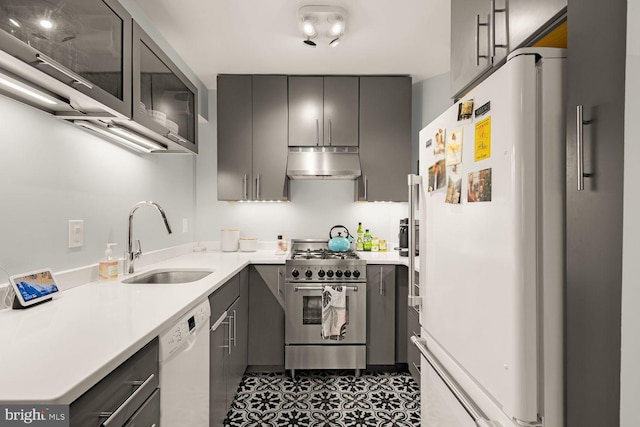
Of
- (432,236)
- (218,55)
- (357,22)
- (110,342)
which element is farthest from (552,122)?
(218,55)

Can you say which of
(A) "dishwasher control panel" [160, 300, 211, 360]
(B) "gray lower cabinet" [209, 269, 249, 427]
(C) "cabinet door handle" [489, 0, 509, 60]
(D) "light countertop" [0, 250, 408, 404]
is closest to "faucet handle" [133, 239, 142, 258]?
(D) "light countertop" [0, 250, 408, 404]

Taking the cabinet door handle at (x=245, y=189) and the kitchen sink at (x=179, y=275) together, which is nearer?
the kitchen sink at (x=179, y=275)

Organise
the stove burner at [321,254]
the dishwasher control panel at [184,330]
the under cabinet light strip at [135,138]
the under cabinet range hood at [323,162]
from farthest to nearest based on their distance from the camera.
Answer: the under cabinet range hood at [323,162] < the stove burner at [321,254] < the under cabinet light strip at [135,138] < the dishwasher control panel at [184,330]

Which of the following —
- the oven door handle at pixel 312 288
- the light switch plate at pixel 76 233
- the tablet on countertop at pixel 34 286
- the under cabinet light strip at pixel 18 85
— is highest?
the under cabinet light strip at pixel 18 85

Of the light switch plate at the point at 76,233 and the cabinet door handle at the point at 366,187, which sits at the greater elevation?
the cabinet door handle at the point at 366,187

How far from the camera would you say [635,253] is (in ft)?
2.11

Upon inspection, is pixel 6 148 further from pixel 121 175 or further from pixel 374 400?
pixel 374 400

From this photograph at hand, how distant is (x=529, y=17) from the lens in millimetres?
1010

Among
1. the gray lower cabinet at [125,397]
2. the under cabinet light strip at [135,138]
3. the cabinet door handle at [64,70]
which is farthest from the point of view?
the under cabinet light strip at [135,138]

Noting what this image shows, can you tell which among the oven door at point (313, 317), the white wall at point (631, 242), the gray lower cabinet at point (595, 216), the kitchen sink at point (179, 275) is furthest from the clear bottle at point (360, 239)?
the white wall at point (631, 242)

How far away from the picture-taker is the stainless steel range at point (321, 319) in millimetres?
2730

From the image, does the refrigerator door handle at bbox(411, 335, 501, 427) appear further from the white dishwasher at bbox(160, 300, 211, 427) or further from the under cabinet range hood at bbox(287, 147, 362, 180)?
the under cabinet range hood at bbox(287, 147, 362, 180)

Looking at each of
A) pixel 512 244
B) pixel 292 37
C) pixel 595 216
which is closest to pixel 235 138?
pixel 292 37

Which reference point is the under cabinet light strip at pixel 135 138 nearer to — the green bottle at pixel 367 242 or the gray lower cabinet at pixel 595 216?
the gray lower cabinet at pixel 595 216
